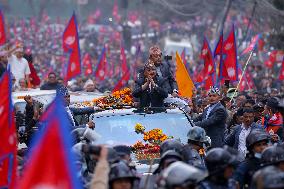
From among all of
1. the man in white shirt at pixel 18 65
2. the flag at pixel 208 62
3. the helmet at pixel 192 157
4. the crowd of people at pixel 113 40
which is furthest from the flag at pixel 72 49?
the crowd of people at pixel 113 40

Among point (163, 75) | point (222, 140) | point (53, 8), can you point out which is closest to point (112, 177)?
point (222, 140)

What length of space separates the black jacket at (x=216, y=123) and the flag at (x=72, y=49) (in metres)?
6.81

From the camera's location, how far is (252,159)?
32.2 ft

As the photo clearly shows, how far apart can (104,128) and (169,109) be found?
3.42 ft

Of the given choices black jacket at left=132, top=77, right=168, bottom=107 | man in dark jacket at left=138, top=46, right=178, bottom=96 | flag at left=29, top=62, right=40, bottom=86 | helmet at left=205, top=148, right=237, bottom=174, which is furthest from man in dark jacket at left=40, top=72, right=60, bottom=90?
helmet at left=205, top=148, right=237, bottom=174

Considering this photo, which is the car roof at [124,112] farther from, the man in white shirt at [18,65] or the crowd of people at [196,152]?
the man in white shirt at [18,65]

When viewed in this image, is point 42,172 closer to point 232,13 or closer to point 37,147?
point 37,147

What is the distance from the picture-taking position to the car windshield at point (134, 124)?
12.1 metres

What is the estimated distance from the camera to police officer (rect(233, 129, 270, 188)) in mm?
9648

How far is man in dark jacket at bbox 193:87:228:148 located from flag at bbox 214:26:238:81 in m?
3.90

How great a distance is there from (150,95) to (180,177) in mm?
6189

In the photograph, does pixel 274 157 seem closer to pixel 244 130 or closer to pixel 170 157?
pixel 170 157

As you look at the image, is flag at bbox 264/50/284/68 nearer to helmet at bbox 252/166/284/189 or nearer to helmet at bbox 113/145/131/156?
helmet at bbox 113/145/131/156

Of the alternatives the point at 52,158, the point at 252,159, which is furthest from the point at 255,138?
the point at 52,158
